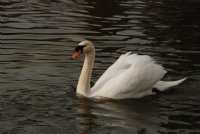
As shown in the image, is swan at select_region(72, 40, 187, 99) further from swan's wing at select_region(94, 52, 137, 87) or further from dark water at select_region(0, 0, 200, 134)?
dark water at select_region(0, 0, 200, 134)

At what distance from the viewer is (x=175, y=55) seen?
1403cm

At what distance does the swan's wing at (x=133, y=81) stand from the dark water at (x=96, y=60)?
0.17m

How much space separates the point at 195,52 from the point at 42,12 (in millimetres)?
7336

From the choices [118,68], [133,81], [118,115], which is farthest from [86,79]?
[118,115]

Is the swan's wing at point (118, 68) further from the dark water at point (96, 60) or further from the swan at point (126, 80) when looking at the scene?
the dark water at point (96, 60)

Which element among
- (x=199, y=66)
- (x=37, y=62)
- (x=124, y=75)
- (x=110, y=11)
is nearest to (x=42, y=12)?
(x=110, y=11)

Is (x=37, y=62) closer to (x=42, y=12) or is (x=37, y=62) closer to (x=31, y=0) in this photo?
(x=42, y=12)

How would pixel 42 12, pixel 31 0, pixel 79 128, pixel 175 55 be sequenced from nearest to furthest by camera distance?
pixel 79 128 → pixel 175 55 → pixel 42 12 → pixel 31 0

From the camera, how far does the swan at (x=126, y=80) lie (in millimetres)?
10891

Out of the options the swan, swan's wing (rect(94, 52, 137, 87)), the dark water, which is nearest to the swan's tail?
the swan

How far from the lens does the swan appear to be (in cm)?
1089

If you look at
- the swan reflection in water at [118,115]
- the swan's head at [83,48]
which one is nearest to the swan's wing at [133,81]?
the swan reflection in water at [118,115]

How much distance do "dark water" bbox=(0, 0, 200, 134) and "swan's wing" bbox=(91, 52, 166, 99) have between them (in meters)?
0.17

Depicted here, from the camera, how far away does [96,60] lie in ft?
44.4
